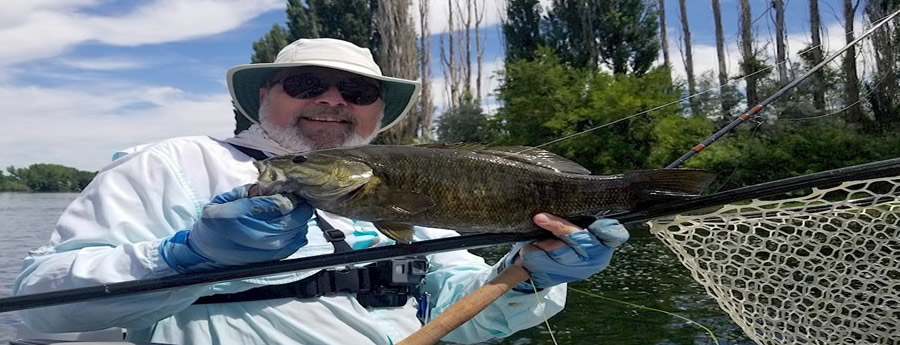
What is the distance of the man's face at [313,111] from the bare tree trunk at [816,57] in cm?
2320

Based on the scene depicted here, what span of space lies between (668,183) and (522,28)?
3581 cm

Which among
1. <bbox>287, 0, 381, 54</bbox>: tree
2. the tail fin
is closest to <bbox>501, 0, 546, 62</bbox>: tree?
<bbox>287, 0, 381, 54</bbox>: tree

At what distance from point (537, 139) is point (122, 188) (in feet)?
95.5

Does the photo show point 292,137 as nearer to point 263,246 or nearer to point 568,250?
point 263,246

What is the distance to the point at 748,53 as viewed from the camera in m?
31.8

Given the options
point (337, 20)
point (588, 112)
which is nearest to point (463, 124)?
point (588, 112)

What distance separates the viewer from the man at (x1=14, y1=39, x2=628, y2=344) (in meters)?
2.65

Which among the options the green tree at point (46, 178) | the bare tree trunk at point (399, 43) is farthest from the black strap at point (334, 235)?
the green tree at point (46, 178)

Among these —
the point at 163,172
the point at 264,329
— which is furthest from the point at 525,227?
the point at 163,172

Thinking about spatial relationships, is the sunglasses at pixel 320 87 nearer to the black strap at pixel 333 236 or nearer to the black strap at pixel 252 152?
the black strap at pixel 252 152

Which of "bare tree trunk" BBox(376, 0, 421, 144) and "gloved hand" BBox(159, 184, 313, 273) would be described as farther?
"bare tree trunk" BBox(376, 0, 421, 144)

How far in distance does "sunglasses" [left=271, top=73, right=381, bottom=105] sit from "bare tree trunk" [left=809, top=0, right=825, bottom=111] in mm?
23091

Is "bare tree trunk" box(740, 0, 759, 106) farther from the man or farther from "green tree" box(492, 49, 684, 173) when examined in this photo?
the man

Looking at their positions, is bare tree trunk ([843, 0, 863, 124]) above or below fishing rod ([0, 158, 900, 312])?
above
